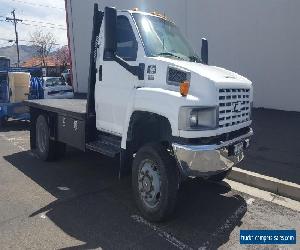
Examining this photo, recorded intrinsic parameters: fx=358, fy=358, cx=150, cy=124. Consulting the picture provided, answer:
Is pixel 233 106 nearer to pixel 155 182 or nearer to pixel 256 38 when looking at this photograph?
pixel 155 182

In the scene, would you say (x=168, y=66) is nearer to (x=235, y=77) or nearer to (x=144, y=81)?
(x=144, y=81)

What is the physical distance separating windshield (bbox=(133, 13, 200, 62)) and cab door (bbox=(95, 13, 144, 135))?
0.45ft

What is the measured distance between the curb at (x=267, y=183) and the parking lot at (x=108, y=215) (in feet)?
1.39

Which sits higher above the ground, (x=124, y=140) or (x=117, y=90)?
(x=117, y=90)

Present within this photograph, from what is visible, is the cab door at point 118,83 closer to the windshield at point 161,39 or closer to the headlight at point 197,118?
the windshield at point 161,39

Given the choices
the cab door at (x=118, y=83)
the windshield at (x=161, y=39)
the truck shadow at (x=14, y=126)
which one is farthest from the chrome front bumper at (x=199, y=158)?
the truck shadow at (x=14, y=126)

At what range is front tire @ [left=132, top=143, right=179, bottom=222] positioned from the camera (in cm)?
455

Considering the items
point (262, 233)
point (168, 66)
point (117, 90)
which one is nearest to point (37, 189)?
point (117, 90)

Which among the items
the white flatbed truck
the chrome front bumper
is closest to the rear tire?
the white flatbed truck

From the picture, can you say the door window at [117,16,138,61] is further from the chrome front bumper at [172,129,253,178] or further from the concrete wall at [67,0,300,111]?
the concrete wall at [67,0,300,111]

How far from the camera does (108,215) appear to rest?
16.6 ft

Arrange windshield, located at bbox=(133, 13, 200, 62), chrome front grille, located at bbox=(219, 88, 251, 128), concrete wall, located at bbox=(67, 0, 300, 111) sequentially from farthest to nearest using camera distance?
concrete wall, located at bbox=(67, 0, 300, 111) < windshield, located at bbox=(133, 13, 200, 62) < chrome front grille, located at bbox=(219, 88, 251, 128)

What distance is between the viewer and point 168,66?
16.0ft

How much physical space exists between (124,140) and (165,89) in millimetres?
963
